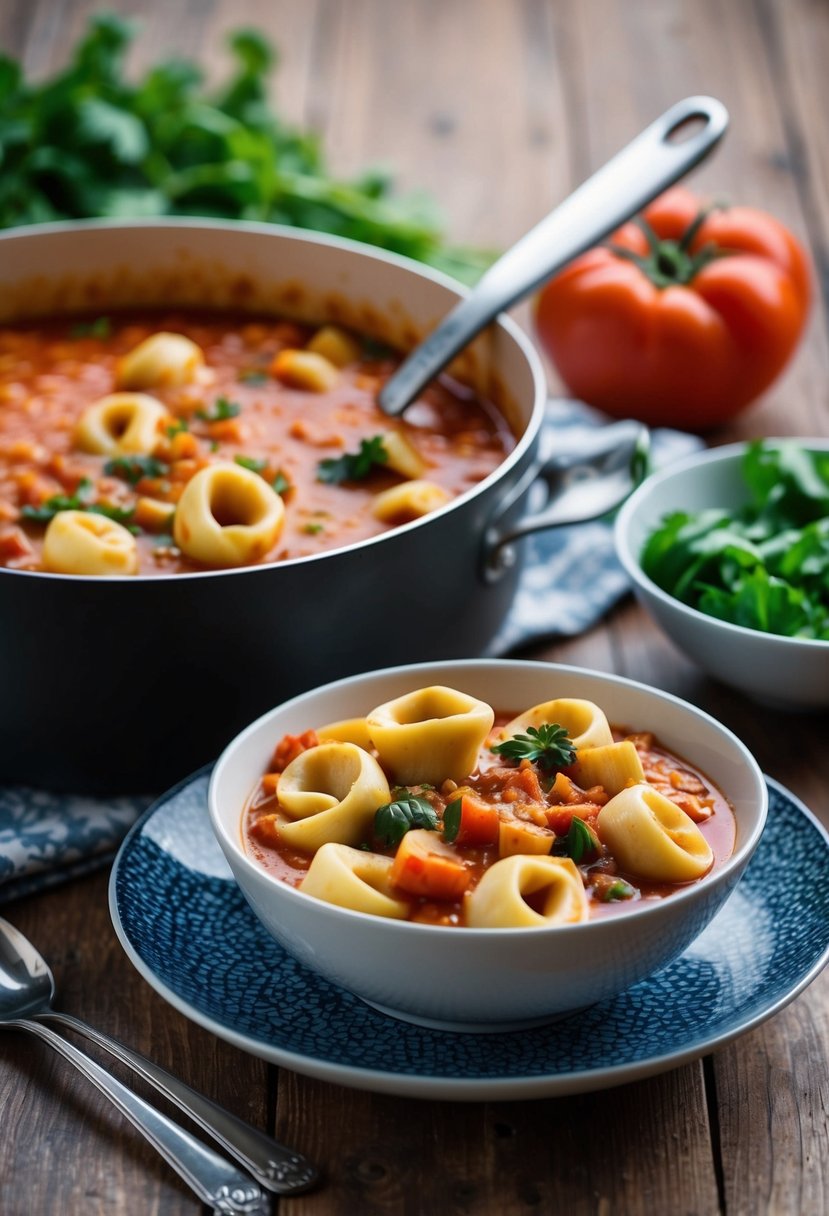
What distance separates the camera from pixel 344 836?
214 cm

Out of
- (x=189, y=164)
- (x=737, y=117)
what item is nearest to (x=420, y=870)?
(x=189, y=164)

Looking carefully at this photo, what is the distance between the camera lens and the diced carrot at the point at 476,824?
2094 millimetres

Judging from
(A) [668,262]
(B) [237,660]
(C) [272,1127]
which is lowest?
(C) [272,1127]

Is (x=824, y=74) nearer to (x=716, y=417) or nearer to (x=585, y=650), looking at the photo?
(x=716, y=417)

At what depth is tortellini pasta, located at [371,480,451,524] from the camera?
9.67 ft

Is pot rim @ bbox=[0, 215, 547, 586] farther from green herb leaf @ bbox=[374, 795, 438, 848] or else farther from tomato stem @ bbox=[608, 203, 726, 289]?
tomato stem @ bbox=[608, 203, 726, 289]

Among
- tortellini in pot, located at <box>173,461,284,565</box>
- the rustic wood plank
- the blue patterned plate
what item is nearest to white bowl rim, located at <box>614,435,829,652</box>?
the blue patterned plate

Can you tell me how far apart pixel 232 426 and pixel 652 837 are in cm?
153

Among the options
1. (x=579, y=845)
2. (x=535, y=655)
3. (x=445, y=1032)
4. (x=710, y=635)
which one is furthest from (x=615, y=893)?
(x=535, y=655)

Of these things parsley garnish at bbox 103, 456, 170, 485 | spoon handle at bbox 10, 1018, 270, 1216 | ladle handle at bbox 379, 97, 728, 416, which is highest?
ladle handle at bbox 379, 97, 728, 416

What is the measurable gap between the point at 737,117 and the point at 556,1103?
430 cm

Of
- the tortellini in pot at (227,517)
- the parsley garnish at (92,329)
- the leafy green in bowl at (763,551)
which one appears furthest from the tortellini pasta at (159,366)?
the leafy green in bowl at (763,551)

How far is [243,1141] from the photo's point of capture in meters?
1.96

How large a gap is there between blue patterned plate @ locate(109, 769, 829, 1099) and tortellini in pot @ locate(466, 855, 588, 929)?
7.5 inches
